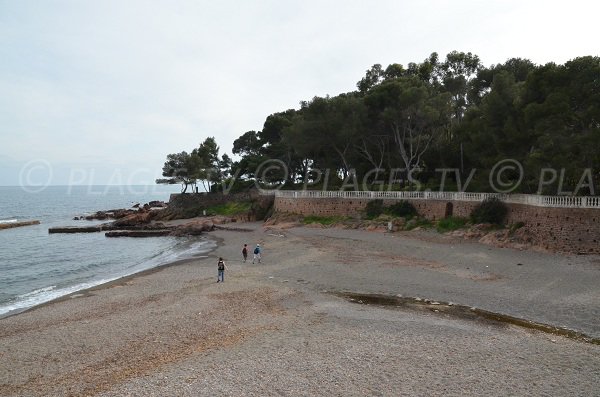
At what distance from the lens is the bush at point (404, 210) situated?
36.6m

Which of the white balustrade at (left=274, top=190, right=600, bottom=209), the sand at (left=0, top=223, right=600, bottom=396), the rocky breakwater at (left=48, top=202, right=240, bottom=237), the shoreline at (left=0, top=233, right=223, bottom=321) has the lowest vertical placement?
the shoreline at (left=0, top=233, right=223, bottom=321)

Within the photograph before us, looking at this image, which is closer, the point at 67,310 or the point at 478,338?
the point at 478,338

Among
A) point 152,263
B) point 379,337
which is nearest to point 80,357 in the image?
point 379,337

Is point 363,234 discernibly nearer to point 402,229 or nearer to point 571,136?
point 402,229

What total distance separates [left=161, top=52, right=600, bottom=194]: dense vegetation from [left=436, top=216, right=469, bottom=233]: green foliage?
3.19m

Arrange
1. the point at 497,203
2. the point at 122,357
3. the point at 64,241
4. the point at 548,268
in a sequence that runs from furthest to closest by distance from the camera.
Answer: the point at 64,241 → the point at 497,203 → the point at 548,268 → the point at 122,357

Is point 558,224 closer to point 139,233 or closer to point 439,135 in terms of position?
point 439,135

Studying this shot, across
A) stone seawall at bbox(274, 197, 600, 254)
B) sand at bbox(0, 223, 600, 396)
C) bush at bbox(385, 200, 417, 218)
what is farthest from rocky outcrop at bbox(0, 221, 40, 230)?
stone seawall at bbox(274, 197, 600, 254)

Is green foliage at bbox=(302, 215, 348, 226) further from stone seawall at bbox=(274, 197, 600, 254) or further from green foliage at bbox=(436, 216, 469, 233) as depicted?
stone seawall at bbox=(274, 197, 600, 254)

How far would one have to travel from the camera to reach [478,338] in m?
12.5

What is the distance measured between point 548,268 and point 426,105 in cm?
2335

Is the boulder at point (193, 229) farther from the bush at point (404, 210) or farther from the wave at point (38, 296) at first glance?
the bush at point (404, 210)

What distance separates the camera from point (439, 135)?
1756 inches

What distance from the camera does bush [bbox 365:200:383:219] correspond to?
126 ft
